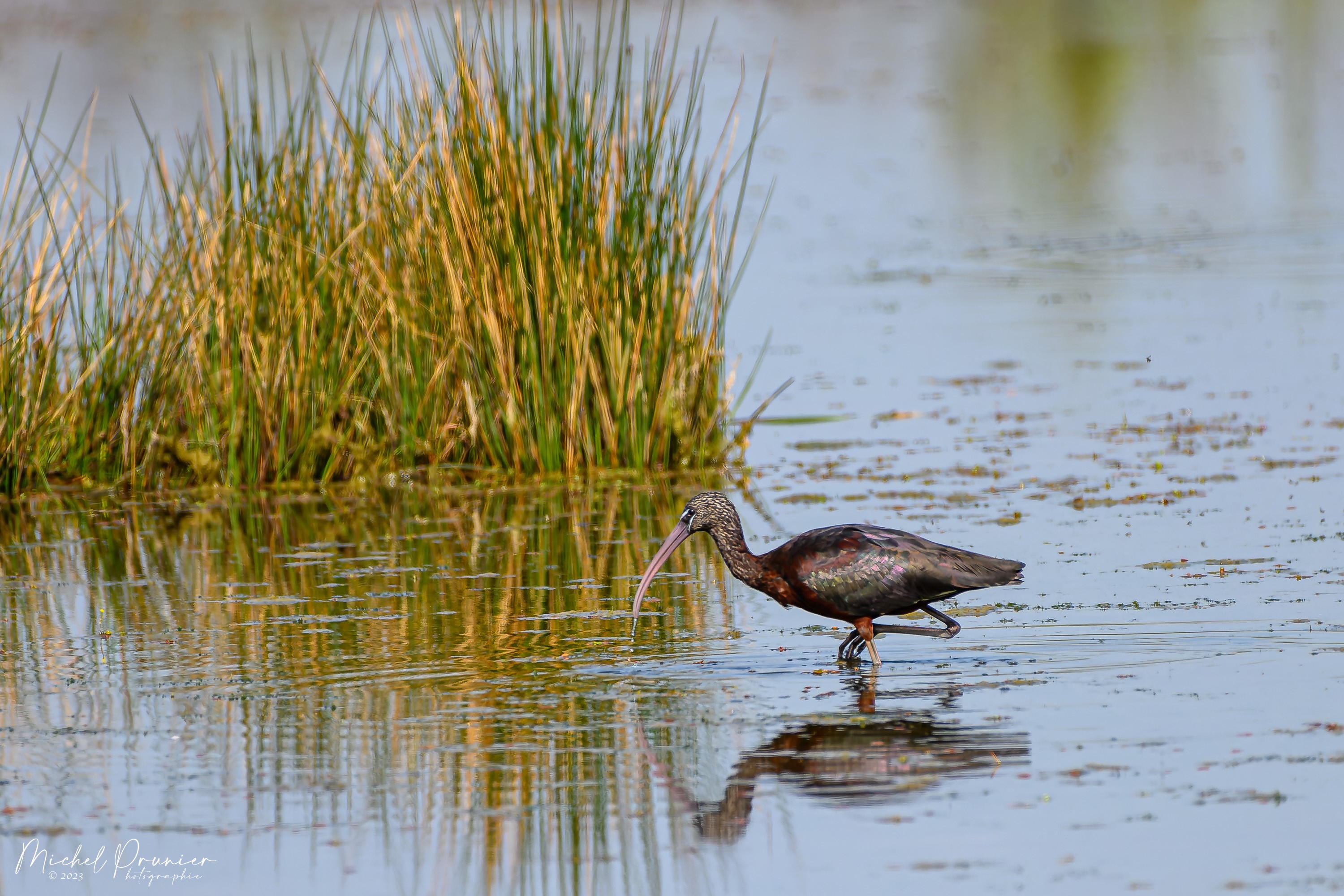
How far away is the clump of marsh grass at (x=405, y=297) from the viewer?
11.6m

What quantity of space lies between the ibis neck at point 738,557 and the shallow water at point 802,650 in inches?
12.0

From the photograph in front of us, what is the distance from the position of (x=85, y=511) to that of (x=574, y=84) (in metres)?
3.77

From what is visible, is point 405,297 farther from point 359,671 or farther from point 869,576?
point 869,576

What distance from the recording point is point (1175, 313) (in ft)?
56.0

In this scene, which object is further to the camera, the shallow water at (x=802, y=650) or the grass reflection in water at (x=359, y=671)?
the grass reflection in water at (x=359, y=671)

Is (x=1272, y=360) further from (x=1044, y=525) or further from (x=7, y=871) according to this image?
(x=7, y=871)

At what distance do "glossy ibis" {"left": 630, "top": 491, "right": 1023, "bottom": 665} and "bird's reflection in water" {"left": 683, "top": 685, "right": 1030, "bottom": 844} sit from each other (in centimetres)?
78

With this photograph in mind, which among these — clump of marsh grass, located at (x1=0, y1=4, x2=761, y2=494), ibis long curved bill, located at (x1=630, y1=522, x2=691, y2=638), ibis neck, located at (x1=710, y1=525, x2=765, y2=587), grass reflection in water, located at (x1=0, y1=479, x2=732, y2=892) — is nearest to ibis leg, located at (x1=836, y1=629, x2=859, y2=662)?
ibis neck, located at (x1=710, y1=525, x2=765, y2=587)

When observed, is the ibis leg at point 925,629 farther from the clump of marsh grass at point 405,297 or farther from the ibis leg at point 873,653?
the clump of marsh grass at point 405,297

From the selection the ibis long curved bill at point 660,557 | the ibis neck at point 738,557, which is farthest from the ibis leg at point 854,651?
the ibis long curved bill at point 660,557

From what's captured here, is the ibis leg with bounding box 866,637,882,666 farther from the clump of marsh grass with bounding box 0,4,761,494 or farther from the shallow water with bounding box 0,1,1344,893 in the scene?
the clump of marsh grass with bounding box 0,4,761,494

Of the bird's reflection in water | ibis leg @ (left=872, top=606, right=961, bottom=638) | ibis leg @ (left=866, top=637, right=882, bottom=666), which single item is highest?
ibis leg @ (left=872, top=606, right=961, bottom=638)

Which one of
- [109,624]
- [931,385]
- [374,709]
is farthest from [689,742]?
[931,385]

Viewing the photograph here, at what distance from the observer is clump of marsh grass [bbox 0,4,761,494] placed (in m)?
11.6
